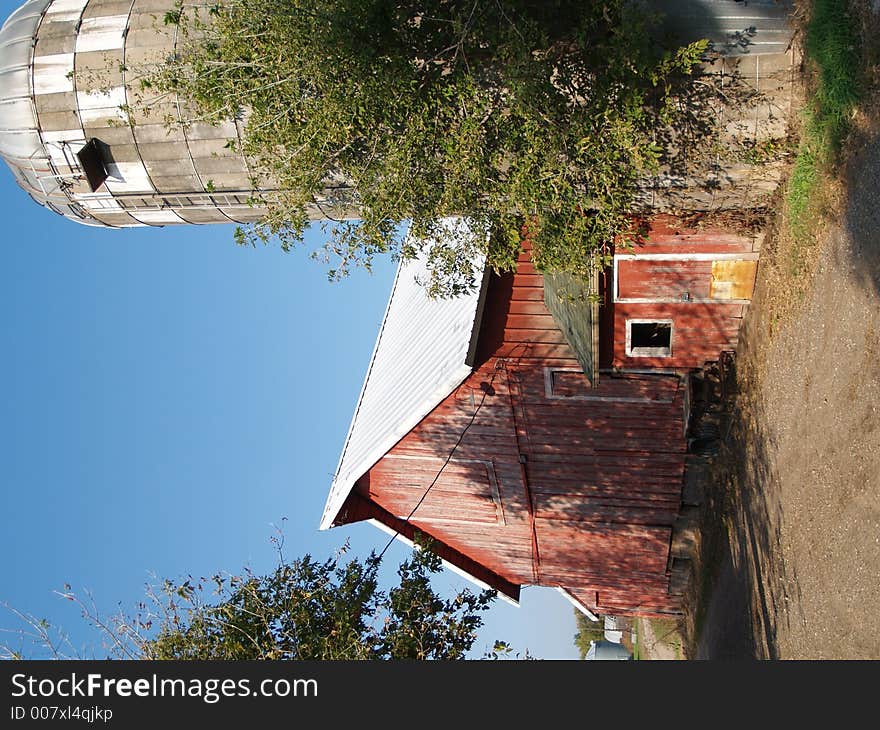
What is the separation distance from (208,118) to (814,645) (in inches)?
444

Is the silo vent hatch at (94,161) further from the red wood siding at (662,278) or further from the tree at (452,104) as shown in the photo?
the red wood siding at (662,278)

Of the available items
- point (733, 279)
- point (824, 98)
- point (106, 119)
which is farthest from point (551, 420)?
point (106, 119)

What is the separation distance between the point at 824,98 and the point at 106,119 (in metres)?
10.6

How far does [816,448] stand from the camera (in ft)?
31.9

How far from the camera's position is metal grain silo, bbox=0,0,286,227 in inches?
425

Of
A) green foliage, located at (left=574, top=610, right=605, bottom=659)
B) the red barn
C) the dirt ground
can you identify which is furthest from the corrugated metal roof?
green foliage, located at (left=574, top=610, right=605, bottom=659)

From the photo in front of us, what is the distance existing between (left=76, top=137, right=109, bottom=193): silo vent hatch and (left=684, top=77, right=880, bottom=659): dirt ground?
36.9 feet

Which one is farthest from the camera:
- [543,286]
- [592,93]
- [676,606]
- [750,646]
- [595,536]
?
[676,606]

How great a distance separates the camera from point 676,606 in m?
19.8

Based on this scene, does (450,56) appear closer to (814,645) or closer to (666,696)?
(666,696)

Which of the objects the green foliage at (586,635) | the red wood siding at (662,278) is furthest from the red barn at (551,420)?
the green foliage at (586,635)

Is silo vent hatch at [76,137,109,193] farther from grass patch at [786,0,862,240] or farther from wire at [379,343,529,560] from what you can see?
grass patch at [786,0,862,240]

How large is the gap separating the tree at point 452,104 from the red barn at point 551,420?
7.65ft

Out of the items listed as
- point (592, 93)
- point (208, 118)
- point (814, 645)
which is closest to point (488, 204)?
point (592, 93)
